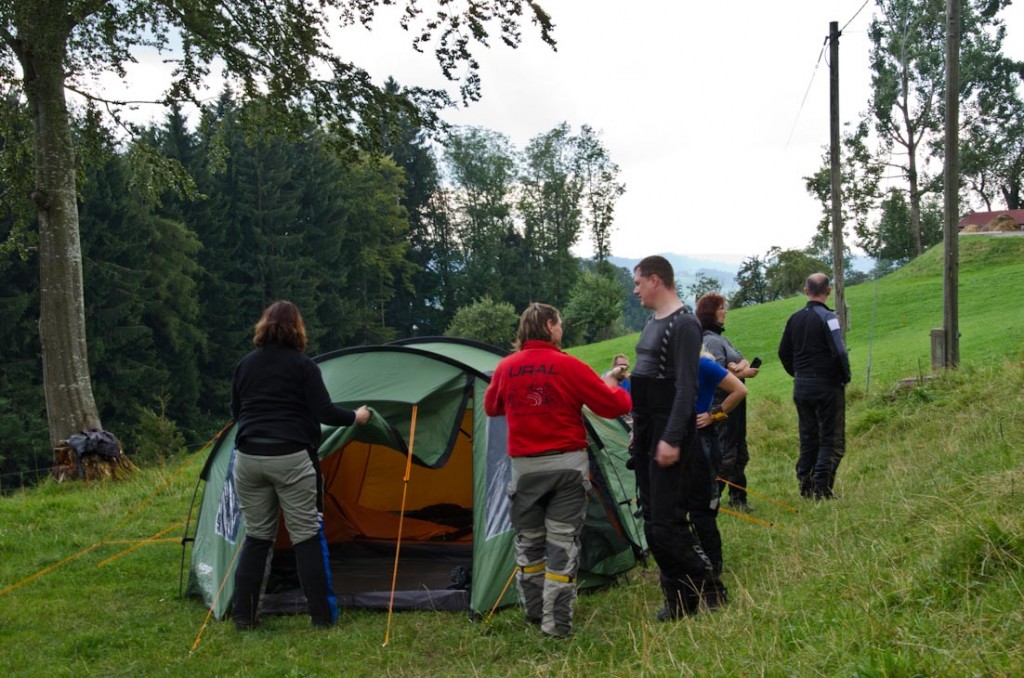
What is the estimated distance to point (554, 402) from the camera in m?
4.30

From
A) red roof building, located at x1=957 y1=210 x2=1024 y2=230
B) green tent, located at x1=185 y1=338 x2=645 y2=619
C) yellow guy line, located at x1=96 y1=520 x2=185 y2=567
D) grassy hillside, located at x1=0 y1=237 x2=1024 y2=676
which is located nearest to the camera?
grassy hillside, located at x1=0 y1=237 x2=1024 y2=676

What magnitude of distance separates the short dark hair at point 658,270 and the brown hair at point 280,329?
6.25 feet

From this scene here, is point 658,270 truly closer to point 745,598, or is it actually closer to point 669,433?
point 669,433

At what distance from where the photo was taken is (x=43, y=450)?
85.4ft

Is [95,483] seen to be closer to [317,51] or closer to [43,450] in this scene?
[317,51]

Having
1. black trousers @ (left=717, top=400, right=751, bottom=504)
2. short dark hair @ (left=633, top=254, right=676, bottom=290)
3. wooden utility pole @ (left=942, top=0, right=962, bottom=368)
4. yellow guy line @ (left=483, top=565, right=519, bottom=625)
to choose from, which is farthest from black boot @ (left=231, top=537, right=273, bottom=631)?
wooden utility pole @ (left=942, top=0, right=962, bottom=368)

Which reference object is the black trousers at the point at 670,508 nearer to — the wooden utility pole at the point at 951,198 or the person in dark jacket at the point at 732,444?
the person in dark jacket at the point at 732,444

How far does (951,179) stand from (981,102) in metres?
32.9

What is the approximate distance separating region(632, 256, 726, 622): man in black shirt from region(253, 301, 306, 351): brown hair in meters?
1.91

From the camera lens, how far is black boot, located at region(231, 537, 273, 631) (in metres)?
4.84

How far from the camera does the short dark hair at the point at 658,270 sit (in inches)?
164

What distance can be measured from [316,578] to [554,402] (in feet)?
5.59

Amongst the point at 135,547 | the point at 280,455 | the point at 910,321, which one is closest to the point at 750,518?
the point at 280,455

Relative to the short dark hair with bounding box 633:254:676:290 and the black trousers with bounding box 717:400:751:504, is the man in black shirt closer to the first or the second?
the short dark hair with bounding box 633:254:676:290
